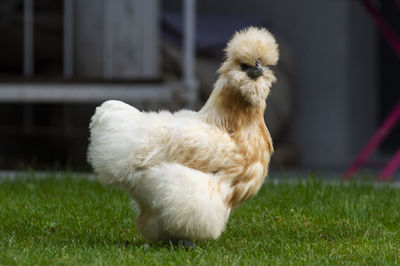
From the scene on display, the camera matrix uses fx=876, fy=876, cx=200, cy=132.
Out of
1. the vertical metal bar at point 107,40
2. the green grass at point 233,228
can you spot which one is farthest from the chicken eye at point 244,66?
the vertical metal bar at point 107,40

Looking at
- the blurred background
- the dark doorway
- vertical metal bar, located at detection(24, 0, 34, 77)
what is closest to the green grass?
the blurred background

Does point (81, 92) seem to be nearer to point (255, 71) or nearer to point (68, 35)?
point (68, 35)

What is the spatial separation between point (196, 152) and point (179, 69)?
4823 millimetres

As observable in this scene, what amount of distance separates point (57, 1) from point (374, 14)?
306 centimetres

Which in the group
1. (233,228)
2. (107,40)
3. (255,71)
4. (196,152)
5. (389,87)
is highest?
(255,71)

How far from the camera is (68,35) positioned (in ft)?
24.9

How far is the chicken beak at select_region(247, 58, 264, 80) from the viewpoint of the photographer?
12.9ft

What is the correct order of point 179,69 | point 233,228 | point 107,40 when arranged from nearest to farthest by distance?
point 233,228 < point 107,40 < point 179,69

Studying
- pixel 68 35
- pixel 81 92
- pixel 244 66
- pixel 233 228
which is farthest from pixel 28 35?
pixel 244 66

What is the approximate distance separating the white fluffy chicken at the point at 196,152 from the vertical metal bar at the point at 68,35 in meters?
3.72

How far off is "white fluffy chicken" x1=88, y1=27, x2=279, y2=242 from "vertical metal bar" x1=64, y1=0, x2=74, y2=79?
372 centimetres

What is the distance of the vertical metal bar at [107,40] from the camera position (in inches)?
297

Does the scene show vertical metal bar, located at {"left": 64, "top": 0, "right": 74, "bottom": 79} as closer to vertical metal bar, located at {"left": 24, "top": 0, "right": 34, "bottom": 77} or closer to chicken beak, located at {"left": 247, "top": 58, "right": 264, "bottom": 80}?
vertical metal bar, located at {"left": 24, "top": 0, "right": 34, "bottom": 77}

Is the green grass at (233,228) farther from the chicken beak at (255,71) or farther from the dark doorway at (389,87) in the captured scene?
the dark doorway at (389,87)
